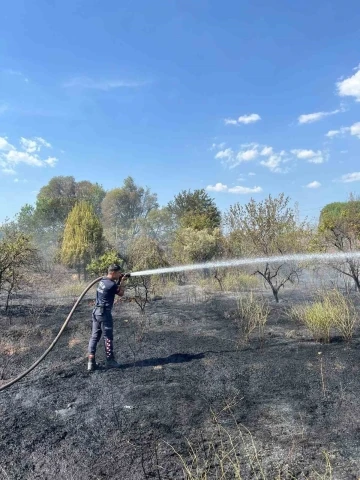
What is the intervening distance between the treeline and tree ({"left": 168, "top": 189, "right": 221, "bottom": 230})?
5cm

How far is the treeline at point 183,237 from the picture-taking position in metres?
10.2

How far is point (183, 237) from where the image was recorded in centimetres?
1547

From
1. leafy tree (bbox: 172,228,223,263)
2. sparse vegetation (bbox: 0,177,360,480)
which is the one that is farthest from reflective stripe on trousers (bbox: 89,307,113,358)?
leafy tree (bbox: 172,228,223,263)

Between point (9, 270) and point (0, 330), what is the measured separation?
7.25ft

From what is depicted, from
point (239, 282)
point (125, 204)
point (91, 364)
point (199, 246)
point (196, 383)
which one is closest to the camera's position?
point (196, 383)

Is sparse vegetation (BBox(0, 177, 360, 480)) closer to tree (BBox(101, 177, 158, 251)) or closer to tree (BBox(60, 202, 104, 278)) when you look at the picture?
tree (BBox(60, 202, 104, 278))

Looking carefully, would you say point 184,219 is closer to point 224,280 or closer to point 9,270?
point 224,280

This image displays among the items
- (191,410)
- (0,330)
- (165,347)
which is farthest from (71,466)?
(0,330)

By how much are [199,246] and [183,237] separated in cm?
111

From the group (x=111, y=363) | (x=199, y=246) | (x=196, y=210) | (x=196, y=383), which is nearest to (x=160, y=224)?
(x=196, y=210)

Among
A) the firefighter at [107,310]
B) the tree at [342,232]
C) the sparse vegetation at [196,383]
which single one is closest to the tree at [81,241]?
the sparse vegetation at [196,383]

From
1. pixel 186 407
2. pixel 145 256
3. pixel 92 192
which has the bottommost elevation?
pixel 186 407

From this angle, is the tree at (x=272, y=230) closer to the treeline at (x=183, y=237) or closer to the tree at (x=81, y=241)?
the treeline at (x=183, y=237)

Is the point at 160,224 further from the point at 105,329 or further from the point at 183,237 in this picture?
the point at 105,329
